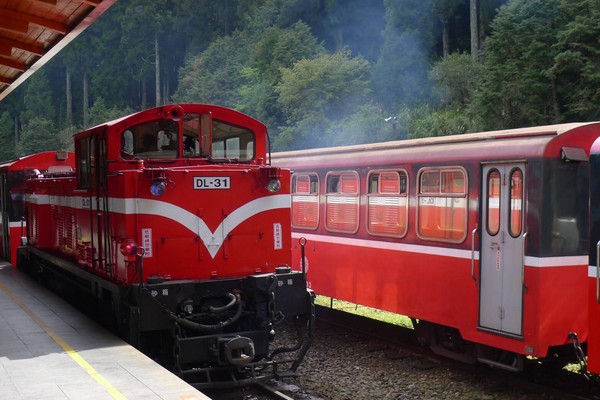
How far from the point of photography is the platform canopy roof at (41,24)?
328 inches

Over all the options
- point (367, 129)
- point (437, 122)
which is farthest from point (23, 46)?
point (367, 129)

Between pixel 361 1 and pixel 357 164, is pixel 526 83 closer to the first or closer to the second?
pixel 357 164

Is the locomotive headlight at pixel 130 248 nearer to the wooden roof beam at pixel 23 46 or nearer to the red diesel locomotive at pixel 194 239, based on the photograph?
the red diesel locomotive at pixel 194 239

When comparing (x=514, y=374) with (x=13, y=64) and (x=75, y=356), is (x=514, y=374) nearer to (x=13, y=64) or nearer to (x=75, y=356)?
(x=75, y=356)

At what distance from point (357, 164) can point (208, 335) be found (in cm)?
416

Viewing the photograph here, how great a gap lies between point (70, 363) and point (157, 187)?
80.1 inches

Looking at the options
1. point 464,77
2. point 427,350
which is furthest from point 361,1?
point 427,350

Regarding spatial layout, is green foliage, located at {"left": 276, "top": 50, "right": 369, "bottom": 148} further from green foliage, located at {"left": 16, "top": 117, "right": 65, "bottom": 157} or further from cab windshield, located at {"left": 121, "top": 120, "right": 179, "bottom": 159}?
green foliage, located at {"left": 16, "top": 117, "right": 65, "bottom": 157}

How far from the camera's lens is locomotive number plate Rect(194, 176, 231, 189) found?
781 centimetres

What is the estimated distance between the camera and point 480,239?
8.32 meters

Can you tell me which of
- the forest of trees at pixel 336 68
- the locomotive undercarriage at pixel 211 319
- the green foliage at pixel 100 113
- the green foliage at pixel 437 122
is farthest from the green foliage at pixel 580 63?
the green foliage at pixel 100 113

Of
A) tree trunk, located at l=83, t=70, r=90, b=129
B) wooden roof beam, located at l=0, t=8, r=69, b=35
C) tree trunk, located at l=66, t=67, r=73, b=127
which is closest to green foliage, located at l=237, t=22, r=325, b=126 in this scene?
tree trunk, located at l=83, t=70, r=90, b=129

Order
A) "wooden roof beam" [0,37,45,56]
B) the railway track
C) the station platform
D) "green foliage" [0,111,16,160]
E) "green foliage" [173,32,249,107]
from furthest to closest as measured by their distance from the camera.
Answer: "green foliage" [0,111,16,160] < "green foliage" [173,32,249,107] < "wooden roof beam" [0,37,45,56] < the railway track < the station platform

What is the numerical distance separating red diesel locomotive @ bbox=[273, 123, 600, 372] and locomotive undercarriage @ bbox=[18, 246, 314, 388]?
76.3 inches
